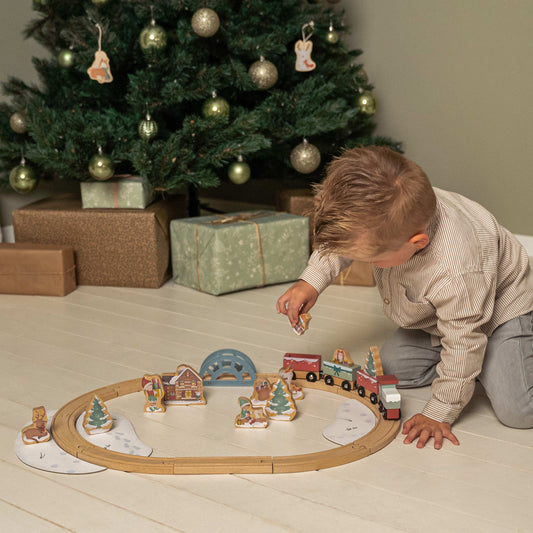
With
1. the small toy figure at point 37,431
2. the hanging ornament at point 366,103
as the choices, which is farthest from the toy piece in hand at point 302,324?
the hanging ornament at point 366,103

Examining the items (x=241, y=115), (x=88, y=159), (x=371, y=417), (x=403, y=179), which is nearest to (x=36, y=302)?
(x=88, y=159)

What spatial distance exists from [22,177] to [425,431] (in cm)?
146

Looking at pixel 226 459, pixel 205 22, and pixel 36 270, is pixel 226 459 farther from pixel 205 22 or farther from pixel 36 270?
pixel 205 22

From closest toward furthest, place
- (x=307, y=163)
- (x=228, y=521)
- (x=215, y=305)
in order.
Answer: (x=228, y=521), (x=215, y=305), (x=307, y=163)

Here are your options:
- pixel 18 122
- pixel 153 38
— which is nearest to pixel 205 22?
pixel 153 38

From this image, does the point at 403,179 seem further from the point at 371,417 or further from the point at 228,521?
the point at 228,521

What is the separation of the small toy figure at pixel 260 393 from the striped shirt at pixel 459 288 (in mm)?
281

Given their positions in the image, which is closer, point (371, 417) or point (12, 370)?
point (371, 417)

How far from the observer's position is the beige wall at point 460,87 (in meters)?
2.20

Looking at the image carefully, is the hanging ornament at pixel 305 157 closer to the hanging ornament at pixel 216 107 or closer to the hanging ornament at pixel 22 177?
the hanging ornament at pixel 216 107

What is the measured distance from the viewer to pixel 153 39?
1.94 m

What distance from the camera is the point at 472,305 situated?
44.8 inches

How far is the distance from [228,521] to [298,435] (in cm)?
26

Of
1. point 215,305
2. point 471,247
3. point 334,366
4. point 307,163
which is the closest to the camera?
point 471,247
